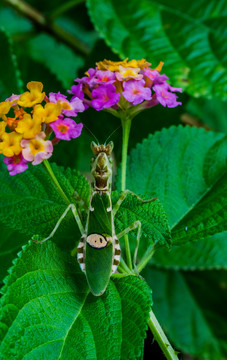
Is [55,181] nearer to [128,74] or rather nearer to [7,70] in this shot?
[128,74]

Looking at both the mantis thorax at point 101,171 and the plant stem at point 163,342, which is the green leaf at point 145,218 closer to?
the mantis thorax at point 101,171

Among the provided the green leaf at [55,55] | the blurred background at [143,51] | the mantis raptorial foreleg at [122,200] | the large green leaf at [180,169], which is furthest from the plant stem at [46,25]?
the mantis raptorial foreleg at [122,200]

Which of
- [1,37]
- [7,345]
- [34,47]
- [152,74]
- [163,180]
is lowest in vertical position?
[7,345]

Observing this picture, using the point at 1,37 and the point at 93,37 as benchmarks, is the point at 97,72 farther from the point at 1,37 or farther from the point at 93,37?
the point at 93,37

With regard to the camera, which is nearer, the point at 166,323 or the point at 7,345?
the point at 7,345

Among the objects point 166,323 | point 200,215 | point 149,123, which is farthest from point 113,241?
point 166,323
